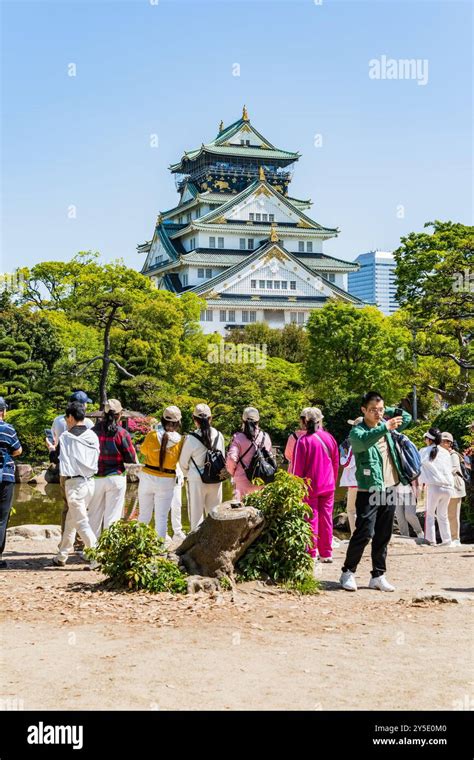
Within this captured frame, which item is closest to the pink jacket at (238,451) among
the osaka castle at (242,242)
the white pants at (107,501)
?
the white pants at (107,501)

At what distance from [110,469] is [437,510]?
4243 millimetres

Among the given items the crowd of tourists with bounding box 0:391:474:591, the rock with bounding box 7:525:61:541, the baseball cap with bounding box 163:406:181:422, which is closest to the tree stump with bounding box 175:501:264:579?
the crowd of tourists with bounding box 0:391:474:591

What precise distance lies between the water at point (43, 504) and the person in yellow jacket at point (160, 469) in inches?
231

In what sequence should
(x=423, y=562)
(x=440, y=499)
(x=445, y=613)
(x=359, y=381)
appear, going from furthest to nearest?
(x=359, y=381)
(x=440, y=499)
(x=423, y=562)
(x=445, y=613)

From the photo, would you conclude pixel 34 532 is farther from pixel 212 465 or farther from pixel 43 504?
pixel 43 504

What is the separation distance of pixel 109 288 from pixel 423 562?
34836mm

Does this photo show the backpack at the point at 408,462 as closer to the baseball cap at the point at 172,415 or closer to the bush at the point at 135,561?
the bush at the point at 135,561

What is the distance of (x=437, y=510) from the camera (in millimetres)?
10898

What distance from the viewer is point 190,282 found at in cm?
5734

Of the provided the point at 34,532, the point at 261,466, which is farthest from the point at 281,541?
the point at 34,532

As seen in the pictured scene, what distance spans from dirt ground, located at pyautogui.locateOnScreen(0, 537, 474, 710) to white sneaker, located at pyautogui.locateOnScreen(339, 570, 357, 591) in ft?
0.26

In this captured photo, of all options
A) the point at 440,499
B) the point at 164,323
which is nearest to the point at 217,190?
the point at 164,323

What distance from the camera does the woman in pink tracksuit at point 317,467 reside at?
8867 millimetres

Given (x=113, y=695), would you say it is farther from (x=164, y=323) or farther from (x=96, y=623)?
(x=164, y=323)
